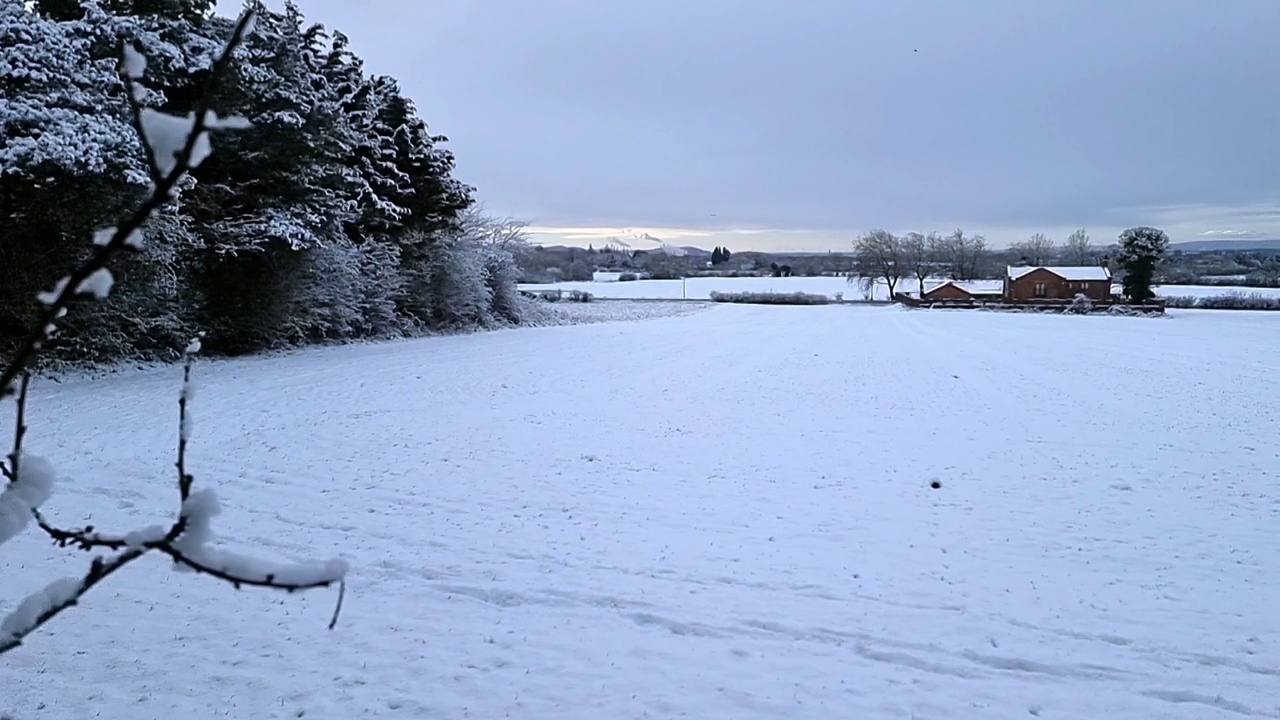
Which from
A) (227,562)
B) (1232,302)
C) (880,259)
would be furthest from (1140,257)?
(227,562)

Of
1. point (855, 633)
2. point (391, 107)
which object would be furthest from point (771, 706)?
point (391, 107)

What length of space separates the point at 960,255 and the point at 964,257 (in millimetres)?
673

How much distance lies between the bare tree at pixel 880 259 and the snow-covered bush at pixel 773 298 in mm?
13935

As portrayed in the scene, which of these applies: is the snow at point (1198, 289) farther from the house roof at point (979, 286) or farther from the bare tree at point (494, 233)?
the bare tree at point (494, 233)

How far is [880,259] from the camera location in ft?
245

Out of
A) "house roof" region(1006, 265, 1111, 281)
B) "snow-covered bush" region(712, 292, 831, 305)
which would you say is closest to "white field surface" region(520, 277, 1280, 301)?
"snow-covered bush" region(712, 292, 831, 305)

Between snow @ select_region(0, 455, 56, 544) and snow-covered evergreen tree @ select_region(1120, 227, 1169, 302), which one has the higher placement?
snow-covered evergreen tree @ select_region(1120, 227, 1169, 302)

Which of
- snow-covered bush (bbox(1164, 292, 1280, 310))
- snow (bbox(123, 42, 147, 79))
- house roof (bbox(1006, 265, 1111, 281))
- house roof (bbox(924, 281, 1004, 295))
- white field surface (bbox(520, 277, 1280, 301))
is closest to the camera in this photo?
snow (bbox(123, 42, 147, 79))

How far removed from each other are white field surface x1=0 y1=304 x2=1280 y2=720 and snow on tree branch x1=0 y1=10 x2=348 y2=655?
103 inches

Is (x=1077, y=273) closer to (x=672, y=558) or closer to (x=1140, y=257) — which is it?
(x=1140, y=257)

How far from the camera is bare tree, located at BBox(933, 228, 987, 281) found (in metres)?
84.0

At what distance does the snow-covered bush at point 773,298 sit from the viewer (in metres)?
60.5

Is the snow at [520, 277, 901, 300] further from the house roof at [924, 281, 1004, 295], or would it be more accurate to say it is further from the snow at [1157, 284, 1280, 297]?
the snow at [1157, 284, 1280, 297]

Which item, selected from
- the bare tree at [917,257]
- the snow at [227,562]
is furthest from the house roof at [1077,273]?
the snow at [227,562]
